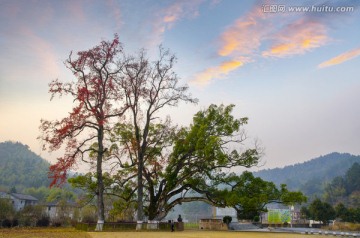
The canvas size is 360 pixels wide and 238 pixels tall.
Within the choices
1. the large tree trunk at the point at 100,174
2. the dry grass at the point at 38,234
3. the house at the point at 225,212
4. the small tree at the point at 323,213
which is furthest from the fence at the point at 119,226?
the small tree at the point at 323,213

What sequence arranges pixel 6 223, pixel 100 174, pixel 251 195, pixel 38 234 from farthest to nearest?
pixel 6 223 < pixel 251 195 < pixel 100 174 < pixel 38 234

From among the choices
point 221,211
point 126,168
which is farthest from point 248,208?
point 221,211

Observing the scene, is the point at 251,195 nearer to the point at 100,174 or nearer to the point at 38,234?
the point at 100,174

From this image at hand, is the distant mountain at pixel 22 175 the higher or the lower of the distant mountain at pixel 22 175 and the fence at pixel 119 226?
the higher

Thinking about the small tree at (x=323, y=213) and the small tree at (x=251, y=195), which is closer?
the small tree at (x=251, y=195)

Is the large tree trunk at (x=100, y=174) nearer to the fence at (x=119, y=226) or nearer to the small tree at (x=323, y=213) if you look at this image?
the fence at (x=119, y=226)

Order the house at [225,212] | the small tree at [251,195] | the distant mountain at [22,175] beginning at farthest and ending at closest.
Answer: the distant mountain at [22,175] < the house at [225,212] < the small tree at [251,195]

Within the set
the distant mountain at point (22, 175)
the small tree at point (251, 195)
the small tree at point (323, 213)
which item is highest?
the distant mountain at point (22, 175)

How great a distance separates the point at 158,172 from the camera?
32781mm

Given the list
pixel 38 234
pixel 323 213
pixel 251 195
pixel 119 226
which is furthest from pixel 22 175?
pixel 38 234

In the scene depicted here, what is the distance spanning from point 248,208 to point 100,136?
1465 centimetres

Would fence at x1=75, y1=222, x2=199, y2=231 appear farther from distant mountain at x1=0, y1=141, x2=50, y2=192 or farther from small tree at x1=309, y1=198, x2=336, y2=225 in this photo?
distant mountain at x1=0, y1=141, x2=50, y2=192

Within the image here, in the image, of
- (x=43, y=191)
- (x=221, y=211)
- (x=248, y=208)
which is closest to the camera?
(x=248, y=208)

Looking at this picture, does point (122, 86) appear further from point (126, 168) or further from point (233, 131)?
point (233, 131)
